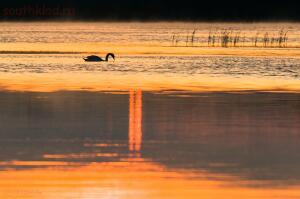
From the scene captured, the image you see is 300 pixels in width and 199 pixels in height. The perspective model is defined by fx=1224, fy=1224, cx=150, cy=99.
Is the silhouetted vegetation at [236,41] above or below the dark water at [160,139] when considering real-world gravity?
below

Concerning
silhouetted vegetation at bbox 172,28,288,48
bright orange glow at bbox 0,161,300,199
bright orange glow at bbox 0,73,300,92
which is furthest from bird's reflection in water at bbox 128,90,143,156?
silhouetted vegetation at bbox 172,28,288,48

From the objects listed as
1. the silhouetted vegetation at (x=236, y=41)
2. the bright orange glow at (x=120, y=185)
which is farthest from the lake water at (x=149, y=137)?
the silhouetted vegetation at (x=236, y=41)

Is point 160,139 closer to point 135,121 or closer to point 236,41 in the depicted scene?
point 135,121

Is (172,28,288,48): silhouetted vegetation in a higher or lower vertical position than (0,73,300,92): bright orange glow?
lower

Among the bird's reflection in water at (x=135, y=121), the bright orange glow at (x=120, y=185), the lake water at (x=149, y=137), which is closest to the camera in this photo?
the bright orange glow at (x=120, y=185)

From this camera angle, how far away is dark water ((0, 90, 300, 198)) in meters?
18.6

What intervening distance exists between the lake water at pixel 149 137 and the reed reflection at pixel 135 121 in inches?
1.5

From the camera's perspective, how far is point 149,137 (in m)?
24.5

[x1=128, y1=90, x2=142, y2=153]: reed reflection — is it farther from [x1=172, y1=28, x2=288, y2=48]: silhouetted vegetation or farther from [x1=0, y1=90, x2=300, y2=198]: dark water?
[x1=172, y1=28, x2=288, y2=48]: silhouetted vegetation

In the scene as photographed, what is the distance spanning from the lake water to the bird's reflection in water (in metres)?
0.03

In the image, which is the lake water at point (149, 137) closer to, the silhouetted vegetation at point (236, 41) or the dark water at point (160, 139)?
the dark water at point (160, 139)

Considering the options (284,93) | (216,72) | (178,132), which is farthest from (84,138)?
(216,72)

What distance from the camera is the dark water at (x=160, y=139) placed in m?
18.6

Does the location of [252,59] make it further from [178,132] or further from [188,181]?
[188,181]
